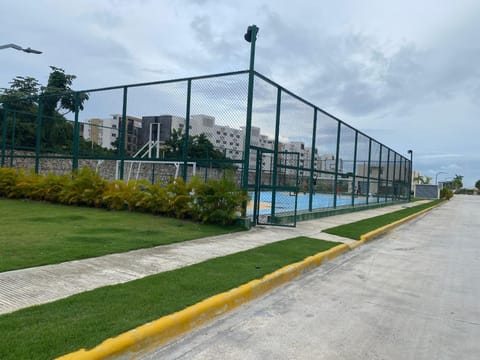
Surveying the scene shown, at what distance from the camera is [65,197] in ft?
43.3

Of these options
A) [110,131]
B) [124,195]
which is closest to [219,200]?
[124,195]

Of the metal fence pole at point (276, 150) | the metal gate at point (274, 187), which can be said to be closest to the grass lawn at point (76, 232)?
the metal gate at point (274, 187)

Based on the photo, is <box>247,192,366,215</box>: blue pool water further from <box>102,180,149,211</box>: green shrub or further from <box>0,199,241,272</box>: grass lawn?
<box>102,180,149,211</box>: green shrub

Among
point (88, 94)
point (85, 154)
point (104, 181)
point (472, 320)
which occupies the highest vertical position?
point (88, 94)

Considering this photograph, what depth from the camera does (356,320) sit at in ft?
15.3

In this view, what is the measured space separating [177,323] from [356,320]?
215 centimetres

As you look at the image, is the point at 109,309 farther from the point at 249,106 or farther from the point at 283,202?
the point at 283,202

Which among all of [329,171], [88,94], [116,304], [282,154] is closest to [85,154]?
[88,94]

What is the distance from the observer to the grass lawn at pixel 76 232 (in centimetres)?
606

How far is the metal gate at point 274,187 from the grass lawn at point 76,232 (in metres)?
1.67

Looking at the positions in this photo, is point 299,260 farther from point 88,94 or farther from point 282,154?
Result: point 88,94

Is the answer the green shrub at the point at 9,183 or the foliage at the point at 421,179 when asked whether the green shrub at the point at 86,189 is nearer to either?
the green shrub at the point at 9,183

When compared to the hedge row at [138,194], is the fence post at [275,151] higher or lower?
higher

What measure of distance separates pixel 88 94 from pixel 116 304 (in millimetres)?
13532
